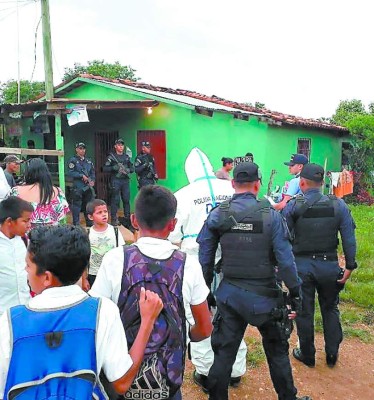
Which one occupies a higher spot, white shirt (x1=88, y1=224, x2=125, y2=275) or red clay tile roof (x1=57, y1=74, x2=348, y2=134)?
red clay tile roof (x1=57, y1=74, x2=348, y2=134)

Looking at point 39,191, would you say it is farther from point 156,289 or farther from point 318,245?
point 318,245

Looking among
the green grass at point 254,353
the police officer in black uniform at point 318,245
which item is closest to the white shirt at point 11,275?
the green grass at point 254,353

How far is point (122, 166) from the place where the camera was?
9.40m

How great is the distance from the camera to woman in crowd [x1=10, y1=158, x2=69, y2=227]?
149 inches

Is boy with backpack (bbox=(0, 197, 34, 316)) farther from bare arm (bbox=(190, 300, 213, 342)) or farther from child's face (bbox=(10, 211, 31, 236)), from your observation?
bare arm (bbox=(190, 300, 213, 342))

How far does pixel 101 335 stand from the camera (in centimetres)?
145

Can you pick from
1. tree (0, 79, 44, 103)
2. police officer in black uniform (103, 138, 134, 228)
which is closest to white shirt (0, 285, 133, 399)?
police officer in black uniform (103, 138, 134, 228)

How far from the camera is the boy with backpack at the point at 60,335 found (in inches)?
53.4

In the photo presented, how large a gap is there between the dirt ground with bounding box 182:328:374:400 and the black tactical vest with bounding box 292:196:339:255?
1080 mm

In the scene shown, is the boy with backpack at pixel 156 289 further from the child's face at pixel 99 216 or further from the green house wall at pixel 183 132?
the green house wall at pixel 183 132

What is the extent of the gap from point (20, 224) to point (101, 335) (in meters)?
1.64

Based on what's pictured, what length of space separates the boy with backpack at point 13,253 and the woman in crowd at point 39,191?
2.96 ft

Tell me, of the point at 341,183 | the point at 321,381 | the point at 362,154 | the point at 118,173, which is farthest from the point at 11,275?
the point at 362,154

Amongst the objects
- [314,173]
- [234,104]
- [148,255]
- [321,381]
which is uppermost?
[234,104]
